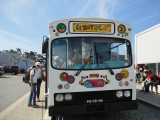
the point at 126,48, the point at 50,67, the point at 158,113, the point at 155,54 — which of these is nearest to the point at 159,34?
the point at 155,54

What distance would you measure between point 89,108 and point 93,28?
2.13m

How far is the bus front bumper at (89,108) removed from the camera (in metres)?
5.98

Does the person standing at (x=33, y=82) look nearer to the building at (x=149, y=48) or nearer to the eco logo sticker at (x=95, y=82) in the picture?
the eco logo sticker at (x=95, y=82)

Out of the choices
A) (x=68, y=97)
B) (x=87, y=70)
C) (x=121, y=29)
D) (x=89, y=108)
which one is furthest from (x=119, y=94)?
(x=121, y=29)

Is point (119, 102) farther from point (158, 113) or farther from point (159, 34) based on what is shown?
point (159, 34)

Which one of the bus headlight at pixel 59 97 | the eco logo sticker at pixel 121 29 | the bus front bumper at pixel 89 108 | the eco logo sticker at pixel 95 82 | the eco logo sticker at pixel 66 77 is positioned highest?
the eco logo sticker at pixel 121 29

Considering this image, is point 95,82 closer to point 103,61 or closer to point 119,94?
point 103,61

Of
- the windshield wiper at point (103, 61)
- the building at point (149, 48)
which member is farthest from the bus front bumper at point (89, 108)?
the building at point (149, 48)

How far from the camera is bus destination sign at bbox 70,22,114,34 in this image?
6.40 m

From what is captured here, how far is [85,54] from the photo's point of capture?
20.6 feet

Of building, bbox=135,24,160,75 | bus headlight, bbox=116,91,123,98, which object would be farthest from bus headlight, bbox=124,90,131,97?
building, bbox=135,24,160,75

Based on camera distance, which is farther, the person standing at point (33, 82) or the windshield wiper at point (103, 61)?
the person standing at point (33, 82)

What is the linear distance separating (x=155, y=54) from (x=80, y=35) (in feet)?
56.1

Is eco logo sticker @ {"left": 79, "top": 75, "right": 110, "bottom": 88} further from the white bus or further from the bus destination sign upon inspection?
the bus destination sign
